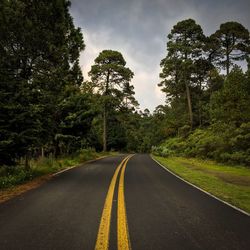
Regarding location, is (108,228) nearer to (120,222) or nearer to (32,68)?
(120,222)

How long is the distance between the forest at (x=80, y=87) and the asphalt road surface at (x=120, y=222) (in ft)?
15.4

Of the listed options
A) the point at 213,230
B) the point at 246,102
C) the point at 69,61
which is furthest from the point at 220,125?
the point at 213,230

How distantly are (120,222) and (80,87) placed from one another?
74.5ft

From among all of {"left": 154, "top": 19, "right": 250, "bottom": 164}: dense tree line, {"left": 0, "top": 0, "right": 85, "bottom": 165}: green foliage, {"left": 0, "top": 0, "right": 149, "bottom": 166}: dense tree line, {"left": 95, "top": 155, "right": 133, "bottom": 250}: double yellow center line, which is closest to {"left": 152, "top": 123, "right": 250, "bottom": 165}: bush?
{"left": 154, "top": 19, "right": 250, "bottom": 164}: dense tree line

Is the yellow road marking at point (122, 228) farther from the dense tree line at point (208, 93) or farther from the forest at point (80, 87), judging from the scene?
the dense tree line at point (208, 93)

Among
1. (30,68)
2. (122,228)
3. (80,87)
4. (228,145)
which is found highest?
(80,87)

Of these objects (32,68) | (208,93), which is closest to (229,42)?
(208,93)

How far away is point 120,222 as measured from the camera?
516 centimetres

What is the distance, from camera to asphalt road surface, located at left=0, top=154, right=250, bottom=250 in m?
4.13

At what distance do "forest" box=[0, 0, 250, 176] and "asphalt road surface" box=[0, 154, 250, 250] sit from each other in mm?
4681

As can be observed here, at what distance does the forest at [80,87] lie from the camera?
452 inches

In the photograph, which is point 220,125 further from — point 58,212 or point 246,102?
point 58,212

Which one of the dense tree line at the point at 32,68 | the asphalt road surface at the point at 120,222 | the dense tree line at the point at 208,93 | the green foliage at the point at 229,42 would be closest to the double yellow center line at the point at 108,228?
the asphalt road surface at the point at 120,222

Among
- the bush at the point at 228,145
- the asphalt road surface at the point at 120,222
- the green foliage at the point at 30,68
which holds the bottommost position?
the asphalt road surface at the point at 120,222
